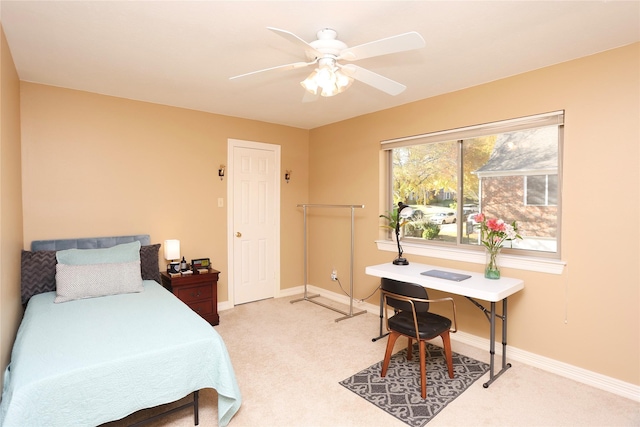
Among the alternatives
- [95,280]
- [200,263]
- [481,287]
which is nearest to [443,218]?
[481,287]

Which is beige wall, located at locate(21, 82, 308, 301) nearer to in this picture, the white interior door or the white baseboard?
the white interior door

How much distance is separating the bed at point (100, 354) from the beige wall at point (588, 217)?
250 cm

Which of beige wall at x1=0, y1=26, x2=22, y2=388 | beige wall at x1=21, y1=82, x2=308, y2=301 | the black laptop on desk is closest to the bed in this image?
beige wall at x1=0, y1=26, x2=22, y2=388

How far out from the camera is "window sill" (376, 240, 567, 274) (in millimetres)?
2809

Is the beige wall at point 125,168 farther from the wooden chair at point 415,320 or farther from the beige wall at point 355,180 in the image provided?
the wooden chair at point 415,320

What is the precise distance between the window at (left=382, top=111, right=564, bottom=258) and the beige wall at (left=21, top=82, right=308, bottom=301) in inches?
83.0

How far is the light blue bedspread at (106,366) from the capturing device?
163cm

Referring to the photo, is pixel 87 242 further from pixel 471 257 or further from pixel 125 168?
pixel 471 257

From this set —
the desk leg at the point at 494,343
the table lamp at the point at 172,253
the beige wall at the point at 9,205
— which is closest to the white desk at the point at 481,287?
the desk leg at the point at 494,343

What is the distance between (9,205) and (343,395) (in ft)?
8.91

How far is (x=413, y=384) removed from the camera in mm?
2613

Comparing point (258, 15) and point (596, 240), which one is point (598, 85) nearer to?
point (596, 240)

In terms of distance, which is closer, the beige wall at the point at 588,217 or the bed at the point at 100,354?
the bed at the point at 100,354

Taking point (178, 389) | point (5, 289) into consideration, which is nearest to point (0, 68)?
point (5, 289)
